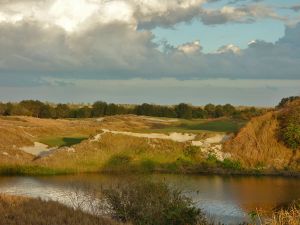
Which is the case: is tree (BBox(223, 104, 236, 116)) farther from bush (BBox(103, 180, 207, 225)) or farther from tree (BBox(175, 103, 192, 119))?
bush (BBox(103, 180, 207, 225))

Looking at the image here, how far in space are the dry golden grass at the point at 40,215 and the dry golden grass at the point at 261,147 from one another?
2973cm

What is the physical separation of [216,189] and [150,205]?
16299 mm

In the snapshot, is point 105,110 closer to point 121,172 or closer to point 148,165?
point 148,165

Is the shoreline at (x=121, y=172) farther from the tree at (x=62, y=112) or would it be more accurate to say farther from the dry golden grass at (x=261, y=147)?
the tree at (x=62, y=112)

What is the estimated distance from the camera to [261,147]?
150 ft

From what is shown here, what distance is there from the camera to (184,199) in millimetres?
19094

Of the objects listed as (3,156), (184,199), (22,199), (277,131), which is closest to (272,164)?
(277,131)

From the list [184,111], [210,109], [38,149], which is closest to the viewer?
[38,149]

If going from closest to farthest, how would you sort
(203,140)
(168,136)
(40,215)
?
(40,215) → (203,140) → (168,136)

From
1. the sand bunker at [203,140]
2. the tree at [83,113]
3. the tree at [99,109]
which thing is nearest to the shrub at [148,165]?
the sand bunker at [203,140]

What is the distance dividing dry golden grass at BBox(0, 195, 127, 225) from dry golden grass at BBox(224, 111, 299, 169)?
29730 mm

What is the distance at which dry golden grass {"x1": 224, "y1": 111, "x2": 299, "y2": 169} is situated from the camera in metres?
44.8

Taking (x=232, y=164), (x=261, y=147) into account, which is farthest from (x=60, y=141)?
(x=261, y=147)

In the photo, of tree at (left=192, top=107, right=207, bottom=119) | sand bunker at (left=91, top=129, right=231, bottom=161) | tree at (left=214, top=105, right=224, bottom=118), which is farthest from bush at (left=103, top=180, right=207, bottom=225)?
tree at (left=214, top=105, right=224, bottom=118)
